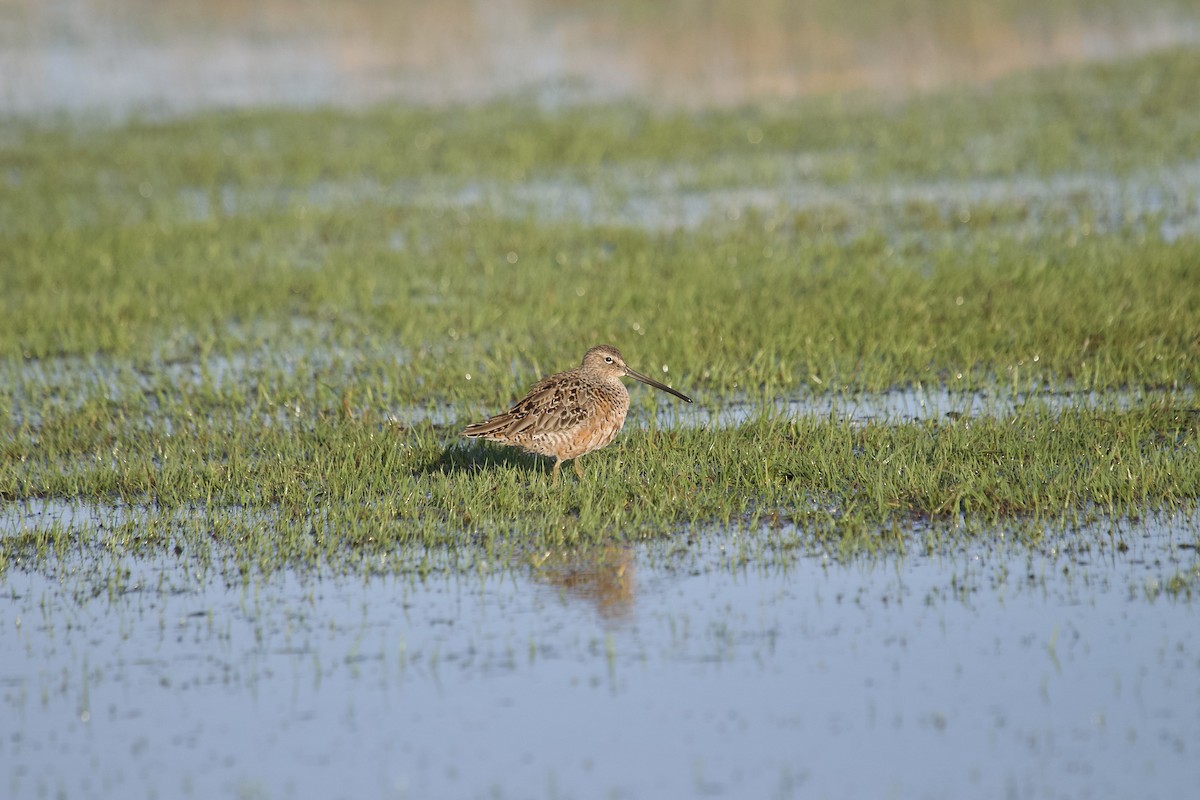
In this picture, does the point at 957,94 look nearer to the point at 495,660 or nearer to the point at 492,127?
the point at 492,127

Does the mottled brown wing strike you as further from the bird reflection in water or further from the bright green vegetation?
the bird reflection in water

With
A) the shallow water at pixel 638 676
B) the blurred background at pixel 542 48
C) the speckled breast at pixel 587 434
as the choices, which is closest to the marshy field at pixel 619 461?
the shallow water at pixel 638 676

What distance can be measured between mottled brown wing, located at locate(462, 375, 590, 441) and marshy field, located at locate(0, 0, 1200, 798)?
0.32 metres

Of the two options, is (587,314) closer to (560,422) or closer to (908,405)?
(908,405)

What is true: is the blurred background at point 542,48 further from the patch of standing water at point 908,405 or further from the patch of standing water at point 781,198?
the patch of standing water at point 908,405

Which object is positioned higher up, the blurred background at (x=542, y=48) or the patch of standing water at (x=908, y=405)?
the patch of standing water at (x=908, y=405)

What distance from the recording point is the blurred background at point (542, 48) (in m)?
26.8

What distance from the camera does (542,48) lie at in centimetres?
3269

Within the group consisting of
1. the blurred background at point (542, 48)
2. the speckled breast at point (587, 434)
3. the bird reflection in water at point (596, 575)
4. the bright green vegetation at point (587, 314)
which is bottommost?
the blurred background at point (542, 48)

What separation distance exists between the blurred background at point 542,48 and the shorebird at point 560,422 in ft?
52.3

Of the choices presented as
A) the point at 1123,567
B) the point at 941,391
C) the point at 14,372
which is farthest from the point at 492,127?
the point at 1123,567

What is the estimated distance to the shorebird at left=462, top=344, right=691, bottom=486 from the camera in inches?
349

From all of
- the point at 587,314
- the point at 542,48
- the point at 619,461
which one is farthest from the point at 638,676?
the point at 542,48

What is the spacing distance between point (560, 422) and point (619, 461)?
0.52 meters
